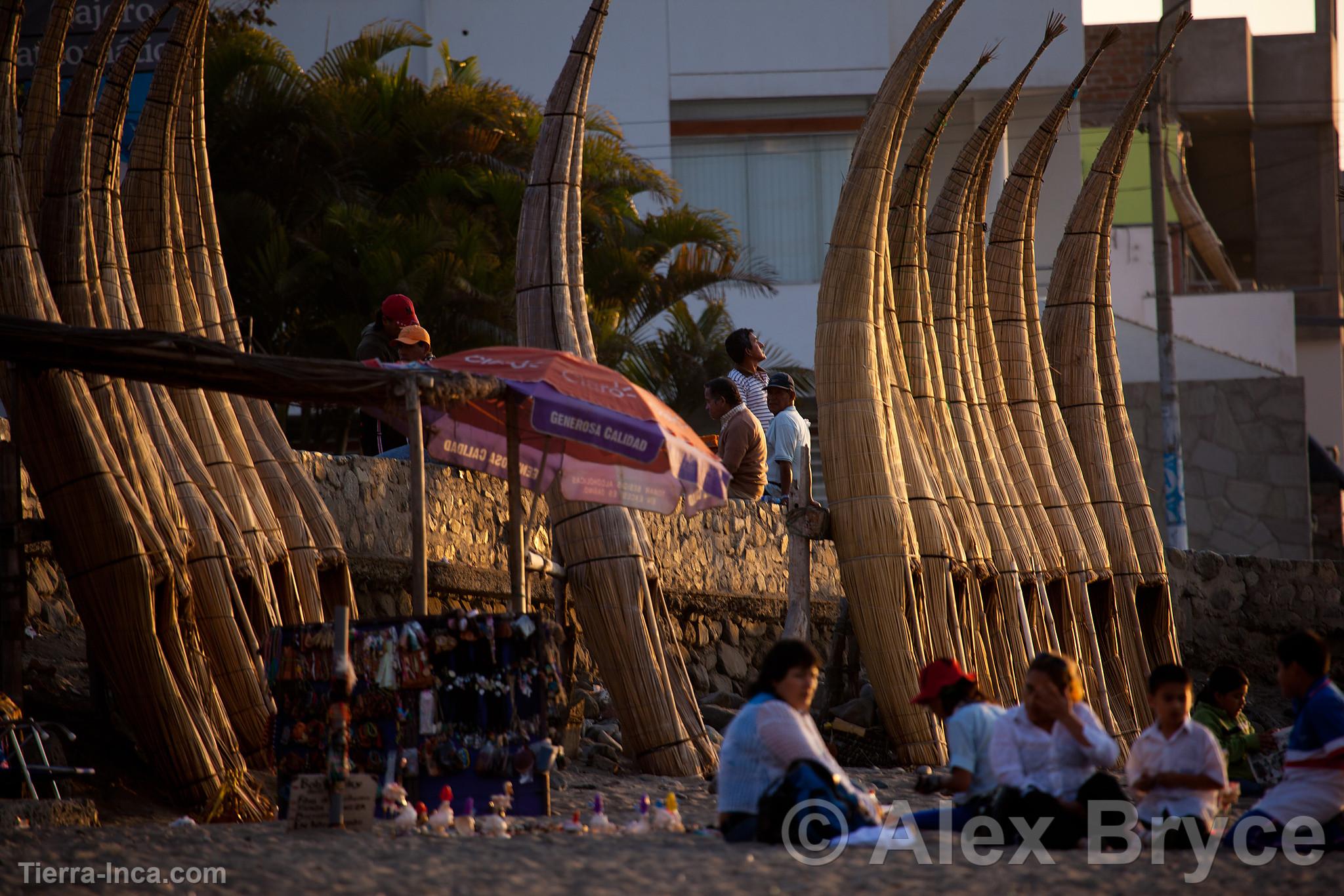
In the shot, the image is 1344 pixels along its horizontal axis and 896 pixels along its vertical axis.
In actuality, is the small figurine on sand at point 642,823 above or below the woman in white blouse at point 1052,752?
below

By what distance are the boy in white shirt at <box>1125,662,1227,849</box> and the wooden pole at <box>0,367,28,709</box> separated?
15.9ft

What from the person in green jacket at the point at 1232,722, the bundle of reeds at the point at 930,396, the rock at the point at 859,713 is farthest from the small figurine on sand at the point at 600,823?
the bundle of reeds at the point at 930,396

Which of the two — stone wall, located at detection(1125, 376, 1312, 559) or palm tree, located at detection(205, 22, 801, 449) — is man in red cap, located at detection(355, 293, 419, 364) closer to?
palm tree, located at detection(205, 22, 801, 449)

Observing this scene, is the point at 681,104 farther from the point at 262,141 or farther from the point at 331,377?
the point at 331,377

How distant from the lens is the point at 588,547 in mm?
9406

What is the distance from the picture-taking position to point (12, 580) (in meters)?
8.02

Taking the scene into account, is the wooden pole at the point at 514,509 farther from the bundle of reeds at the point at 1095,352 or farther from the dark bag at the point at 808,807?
the bundle of reeds at the point at 1095,352

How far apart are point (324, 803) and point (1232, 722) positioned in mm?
4059

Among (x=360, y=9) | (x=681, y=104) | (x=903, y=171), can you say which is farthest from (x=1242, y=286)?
(x=903, y=171)

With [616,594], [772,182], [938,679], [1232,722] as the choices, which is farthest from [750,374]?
[772,182]

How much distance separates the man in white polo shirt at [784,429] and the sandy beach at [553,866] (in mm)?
4801

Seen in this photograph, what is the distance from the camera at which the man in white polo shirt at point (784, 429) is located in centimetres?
1116

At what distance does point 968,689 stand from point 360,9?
57.7 ft

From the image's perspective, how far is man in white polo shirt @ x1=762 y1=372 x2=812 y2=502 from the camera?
440 inches
